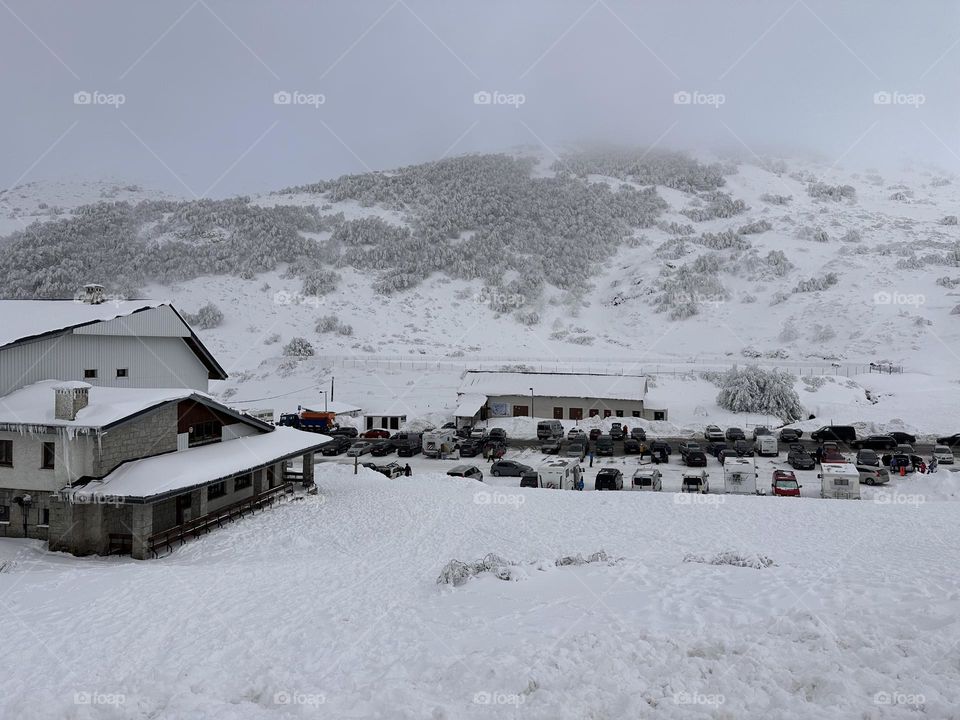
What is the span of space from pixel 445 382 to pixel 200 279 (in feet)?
185

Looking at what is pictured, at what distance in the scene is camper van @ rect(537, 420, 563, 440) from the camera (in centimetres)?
4584

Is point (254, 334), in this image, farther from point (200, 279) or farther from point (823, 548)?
point (823, 548)

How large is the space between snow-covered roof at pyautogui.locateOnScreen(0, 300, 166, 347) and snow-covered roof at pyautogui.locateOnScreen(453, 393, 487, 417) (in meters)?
25.5

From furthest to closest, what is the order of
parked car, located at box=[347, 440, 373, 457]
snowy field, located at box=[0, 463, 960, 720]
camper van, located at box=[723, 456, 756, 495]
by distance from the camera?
parked car, located at box=[347, 440, 373, 457], camper van, located at box=[723, 456, 756, 495], snowy field, located at box=[0, 463, 960, 720]

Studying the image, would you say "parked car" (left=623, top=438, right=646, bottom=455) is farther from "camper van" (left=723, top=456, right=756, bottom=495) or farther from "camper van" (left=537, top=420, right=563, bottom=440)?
"camper van" (left=723, top=456, right=756, bottom=495)

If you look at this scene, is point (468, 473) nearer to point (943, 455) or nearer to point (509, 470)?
point (509, 470)

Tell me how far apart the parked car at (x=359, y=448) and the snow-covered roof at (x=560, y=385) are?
42.8ft

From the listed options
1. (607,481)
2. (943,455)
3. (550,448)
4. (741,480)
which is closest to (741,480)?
(741,480)

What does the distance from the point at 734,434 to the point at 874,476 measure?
532 inches

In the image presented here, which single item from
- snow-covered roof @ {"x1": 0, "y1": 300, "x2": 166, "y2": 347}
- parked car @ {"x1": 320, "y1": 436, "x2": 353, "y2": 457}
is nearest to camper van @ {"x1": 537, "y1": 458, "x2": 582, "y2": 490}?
parked car @ {"x1": 320, "y1": 436, "x2": 353, "y2": 457}

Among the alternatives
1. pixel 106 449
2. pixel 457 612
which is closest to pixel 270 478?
pixel 106 449

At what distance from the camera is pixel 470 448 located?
40.1 meters

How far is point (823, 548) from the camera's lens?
1827 cm

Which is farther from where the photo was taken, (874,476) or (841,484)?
(874,476)
